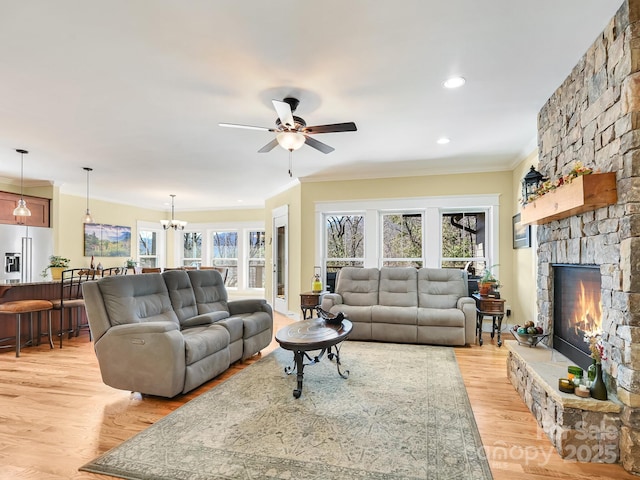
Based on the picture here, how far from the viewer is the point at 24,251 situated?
6.29 m

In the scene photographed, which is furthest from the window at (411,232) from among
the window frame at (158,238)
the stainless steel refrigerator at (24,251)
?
the window frame at (158,238)

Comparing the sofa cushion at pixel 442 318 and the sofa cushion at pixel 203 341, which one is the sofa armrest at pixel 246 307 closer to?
the sofa cushion at pixel 203 341

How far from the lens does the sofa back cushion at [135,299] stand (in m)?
3.25

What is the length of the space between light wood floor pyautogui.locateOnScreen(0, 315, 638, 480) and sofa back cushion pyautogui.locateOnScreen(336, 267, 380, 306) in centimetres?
165

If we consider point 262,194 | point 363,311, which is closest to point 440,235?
point 363,311

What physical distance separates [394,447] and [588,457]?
110 centimetres

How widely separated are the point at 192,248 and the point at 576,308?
30.6 ft

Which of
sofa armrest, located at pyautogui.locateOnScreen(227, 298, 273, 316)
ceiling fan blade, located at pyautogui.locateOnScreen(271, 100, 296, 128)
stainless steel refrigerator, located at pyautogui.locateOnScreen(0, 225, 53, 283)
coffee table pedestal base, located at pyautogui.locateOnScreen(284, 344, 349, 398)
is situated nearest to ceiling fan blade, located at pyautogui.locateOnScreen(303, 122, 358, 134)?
ceiling fan blade, located at pyautogui.locateOnScreen(271, 100, 296, 128)

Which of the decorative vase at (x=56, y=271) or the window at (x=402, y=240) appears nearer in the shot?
the decorative vase at (x=56, y=271)

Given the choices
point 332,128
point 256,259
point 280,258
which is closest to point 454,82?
point 332,128

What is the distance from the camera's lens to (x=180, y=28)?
2287 mm

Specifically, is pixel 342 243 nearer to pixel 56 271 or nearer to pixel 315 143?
pixel 315 143

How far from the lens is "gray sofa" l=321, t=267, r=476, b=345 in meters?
4.85

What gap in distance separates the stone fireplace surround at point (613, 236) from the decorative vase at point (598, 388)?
0.15 feet
